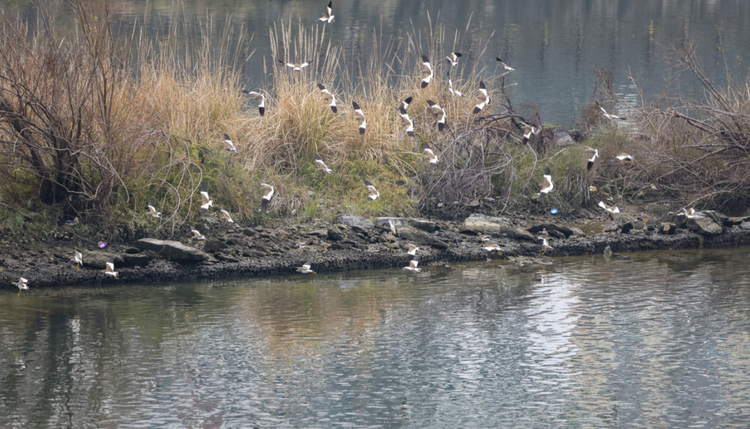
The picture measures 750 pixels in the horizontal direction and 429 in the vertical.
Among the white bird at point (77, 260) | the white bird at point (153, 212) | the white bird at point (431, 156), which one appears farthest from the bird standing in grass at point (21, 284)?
the white bird at point (431, 156)

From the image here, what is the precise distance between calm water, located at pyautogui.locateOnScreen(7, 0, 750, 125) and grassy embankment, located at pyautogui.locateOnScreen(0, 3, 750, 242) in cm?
509

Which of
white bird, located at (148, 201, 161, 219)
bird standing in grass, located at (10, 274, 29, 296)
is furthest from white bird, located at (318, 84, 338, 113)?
bird standing in grass, located at (10, 274, 29, 296)

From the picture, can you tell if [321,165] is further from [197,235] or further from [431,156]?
[197,235]

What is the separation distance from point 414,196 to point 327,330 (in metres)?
4.42

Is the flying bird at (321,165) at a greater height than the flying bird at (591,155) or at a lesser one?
lesser

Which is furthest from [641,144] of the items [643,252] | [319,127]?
[319,127]

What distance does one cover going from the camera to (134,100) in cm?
1003

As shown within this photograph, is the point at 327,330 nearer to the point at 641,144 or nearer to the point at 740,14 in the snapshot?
the point at 641,144

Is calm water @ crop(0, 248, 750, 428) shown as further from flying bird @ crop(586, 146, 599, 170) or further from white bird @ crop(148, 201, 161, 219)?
flying bird @ crop(586, 146, 599, 170)

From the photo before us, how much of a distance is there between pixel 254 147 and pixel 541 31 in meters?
26.1

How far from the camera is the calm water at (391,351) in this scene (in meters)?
4.96

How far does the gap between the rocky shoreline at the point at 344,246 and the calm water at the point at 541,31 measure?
6.65 m

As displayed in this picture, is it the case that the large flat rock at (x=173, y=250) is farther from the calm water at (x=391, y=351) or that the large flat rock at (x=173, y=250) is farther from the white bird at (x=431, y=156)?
the white bird at (x=431, y=156)

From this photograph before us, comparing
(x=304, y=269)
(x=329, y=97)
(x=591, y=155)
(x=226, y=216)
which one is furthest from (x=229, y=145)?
(x=591, y=155)
